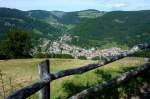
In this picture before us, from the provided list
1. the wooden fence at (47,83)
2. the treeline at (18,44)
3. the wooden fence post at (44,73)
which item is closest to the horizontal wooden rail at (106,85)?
the wooden fence at (47,83)

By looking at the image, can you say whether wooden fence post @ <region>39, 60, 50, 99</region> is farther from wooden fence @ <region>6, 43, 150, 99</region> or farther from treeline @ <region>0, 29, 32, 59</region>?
treeline @ <region>0, 29, 32, 59</region>

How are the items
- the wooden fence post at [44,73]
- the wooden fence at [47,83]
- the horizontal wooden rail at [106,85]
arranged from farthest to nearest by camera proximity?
the horizontal wooden rail at [106,85] < the wooden fence post at [44,73] < the wooden fence at [47,83]

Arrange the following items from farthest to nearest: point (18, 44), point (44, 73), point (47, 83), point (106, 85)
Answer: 1. point (18, 44)
2. point (106, 85)
3. point (44, 73)
4. point (47, 83)

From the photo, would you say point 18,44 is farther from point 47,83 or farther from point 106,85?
point 47,83

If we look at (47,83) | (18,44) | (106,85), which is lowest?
(18,44)

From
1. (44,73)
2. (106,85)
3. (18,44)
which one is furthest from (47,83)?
(18,44)

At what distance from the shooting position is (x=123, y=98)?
38.5 ft

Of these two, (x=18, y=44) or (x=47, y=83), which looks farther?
(x=18, y=44)

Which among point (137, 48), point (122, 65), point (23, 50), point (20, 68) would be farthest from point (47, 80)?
point (23, 50)

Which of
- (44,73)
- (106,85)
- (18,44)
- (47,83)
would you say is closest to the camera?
(47,83)

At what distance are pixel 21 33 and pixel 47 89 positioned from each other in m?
81.2

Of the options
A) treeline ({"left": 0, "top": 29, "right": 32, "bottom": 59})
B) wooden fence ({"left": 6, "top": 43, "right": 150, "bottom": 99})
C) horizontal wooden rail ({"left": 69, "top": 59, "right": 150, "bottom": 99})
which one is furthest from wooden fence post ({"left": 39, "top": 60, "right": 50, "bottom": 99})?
treeline ({"left": 0, "top": 29, "right": 32, "bottom": 59})

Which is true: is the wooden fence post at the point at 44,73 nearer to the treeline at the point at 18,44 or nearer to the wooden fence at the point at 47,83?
the wooden fence at the point at 47,83

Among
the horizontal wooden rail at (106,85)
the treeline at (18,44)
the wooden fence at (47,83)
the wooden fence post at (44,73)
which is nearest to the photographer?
the wooden fence at (47,83)
